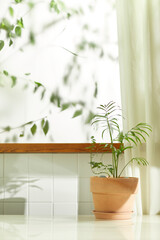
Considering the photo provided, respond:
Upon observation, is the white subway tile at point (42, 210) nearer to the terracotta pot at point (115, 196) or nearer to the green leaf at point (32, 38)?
the terracotta pot at point (115, 196)

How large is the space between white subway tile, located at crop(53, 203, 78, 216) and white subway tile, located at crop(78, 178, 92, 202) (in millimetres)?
53

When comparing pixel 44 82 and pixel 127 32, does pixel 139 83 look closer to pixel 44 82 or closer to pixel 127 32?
pixel 127 32

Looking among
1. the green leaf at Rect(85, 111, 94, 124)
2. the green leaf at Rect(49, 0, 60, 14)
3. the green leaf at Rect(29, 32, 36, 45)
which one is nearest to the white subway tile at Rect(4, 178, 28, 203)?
the green leaf at Rect(85, 111, 94, 124)

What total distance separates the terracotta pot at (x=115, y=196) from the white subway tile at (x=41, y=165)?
1.29ft

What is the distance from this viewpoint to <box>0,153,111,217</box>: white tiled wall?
2057mm

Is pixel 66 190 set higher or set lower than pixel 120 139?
lower

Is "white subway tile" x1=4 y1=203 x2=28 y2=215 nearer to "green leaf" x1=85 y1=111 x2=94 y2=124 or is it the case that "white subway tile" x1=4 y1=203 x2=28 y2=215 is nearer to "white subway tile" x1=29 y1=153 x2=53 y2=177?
"white subway tile" x1=29 y1=153 x2=53 y2=177

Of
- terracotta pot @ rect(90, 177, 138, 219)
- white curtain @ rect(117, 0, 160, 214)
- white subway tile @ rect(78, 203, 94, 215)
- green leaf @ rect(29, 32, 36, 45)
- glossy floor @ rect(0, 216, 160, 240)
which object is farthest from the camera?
green leaf @ rect(29, 32, 36, 45)

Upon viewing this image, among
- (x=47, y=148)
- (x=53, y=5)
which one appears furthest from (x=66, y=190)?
(x=53, y=5)

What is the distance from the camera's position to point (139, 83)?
198 cm

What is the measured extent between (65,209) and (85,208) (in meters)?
0.11

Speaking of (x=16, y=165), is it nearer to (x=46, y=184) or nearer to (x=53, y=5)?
(x=46, y=184)

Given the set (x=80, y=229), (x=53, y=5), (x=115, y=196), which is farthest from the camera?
(x=53, y=5)

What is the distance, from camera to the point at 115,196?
1.73m
